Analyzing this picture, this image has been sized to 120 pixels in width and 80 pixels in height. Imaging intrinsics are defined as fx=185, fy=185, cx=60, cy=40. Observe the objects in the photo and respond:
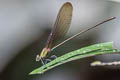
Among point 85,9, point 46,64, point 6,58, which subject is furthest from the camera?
point 85,9

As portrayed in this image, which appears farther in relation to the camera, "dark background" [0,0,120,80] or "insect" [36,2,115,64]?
"dark background" [0,0,120,80]

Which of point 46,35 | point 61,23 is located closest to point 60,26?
point 61,23

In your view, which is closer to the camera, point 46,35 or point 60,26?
point 60,26

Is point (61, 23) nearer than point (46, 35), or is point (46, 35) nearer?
point (61, 23)

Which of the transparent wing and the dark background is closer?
the transparent wing

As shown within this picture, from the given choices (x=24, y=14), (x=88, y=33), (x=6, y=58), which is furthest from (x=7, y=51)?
(x=88, y=33)

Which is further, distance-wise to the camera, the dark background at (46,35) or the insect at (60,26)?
the dark background at (46,35)

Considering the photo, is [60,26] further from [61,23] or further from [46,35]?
[46,35]

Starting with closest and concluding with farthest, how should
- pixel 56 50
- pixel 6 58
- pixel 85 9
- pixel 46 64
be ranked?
pixel 46 64 → pixel 56 50 → pixel 6 58 → pixel 85 9

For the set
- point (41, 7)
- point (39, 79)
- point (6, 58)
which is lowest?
point (39, 79)

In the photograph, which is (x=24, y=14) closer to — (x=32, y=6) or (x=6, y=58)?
(x=32, y=6)

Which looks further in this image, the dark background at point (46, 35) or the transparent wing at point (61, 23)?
the dark background at point (46, 35)
